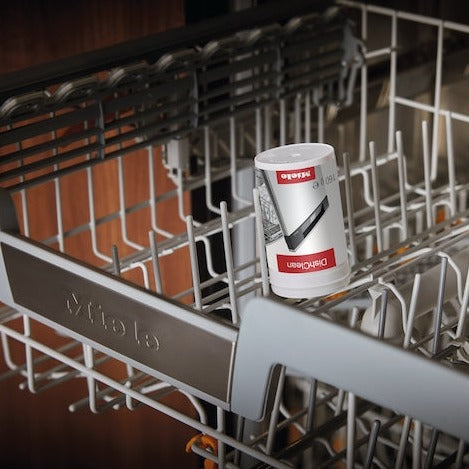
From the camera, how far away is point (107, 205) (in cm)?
142

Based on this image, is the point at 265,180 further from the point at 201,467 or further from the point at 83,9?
the point at 201,467

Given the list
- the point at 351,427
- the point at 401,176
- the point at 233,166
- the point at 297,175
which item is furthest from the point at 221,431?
the point at 233,166

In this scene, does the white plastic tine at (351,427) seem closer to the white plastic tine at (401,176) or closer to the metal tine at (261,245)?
the metal tine at (261,245)

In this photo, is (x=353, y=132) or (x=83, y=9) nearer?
(x=83, y=9)

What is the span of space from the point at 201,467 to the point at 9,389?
0.97 feet

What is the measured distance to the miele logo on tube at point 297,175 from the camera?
2.95ft

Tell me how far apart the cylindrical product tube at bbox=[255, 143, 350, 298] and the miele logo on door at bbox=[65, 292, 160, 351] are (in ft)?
0.55

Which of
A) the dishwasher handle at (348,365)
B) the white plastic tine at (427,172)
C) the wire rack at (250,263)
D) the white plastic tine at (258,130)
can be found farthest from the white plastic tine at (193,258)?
the white plastic tine at (258,130)

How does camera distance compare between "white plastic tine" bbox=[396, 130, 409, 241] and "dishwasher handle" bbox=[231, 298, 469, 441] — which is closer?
"dishwasher handle" bbox=[231, 298, 469, 441]

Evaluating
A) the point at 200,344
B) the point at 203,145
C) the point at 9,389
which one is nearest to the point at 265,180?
the point at 200,344

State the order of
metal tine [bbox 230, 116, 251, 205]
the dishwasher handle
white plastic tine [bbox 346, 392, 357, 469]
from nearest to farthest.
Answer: the dishwasher handle
white plastic tine [bbox 346, 392, 357, 469]
metal tine [bbox 230, 116, 251, 205]

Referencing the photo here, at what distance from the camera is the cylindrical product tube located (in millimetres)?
905

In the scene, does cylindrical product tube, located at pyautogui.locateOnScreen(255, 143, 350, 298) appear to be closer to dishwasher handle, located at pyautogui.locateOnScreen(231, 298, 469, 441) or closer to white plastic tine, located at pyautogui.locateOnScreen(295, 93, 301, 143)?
dishwasher handle, located at pyautogui.locateOnScreen(231, 298, 469, 441)

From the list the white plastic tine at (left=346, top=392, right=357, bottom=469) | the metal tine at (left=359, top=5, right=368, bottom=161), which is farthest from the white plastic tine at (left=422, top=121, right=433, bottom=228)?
the white plastic tine at (left=346, top=392, right=357, bottom=469)
